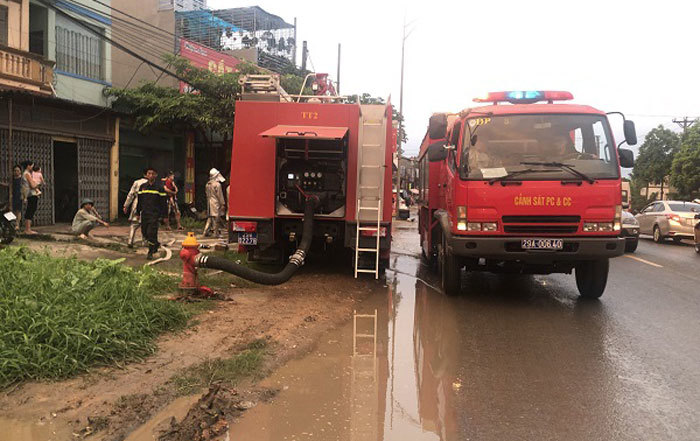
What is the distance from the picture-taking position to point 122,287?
5.09 meters

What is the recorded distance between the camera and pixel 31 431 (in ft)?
10.2

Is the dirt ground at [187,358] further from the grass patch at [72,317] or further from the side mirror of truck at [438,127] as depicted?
the side mirror of truck at [438,127]

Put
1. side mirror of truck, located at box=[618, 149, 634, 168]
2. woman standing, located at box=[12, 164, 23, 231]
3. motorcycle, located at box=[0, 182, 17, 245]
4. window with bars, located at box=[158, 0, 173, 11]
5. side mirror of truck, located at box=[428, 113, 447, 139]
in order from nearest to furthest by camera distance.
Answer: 1. side mirror of truck, located at box=[618, 149, 634, 168]
2. side mirror of truck, located at box=[428, 113, 447, 139]
3. motorcycle, located at box=[0, 182, 17, 245]
4. woman standing, located at box=[12, 164, 23, 231]
5. window with bars, located at box=[158, 0, 173, 11]

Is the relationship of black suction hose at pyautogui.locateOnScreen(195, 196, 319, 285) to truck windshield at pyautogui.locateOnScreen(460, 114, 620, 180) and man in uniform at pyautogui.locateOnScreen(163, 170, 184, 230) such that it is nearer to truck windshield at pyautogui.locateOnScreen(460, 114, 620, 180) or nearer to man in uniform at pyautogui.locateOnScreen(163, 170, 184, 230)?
truck windshield at pyautogui.locateOnScreen(460, 114, 620, 180)

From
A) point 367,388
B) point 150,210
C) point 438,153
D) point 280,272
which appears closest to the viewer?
point 367,388

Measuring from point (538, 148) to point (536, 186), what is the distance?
0.63 meters

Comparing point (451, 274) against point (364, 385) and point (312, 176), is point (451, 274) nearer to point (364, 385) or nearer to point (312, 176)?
point (312, 176)

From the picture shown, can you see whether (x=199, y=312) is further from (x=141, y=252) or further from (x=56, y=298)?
(x=141, y=252)

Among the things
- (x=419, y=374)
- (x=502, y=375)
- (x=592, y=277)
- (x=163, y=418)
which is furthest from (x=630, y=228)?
(x=163, y=418)

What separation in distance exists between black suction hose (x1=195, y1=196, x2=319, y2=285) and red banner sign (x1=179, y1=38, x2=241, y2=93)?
41.2ft

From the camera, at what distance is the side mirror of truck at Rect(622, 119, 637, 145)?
267 inches

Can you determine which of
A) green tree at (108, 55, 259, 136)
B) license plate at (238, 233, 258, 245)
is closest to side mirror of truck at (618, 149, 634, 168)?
license plate at (238, 233, 258, 245)

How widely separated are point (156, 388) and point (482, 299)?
4.91m

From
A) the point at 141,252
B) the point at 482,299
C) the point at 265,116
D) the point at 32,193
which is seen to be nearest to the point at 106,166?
the point at 32,193
